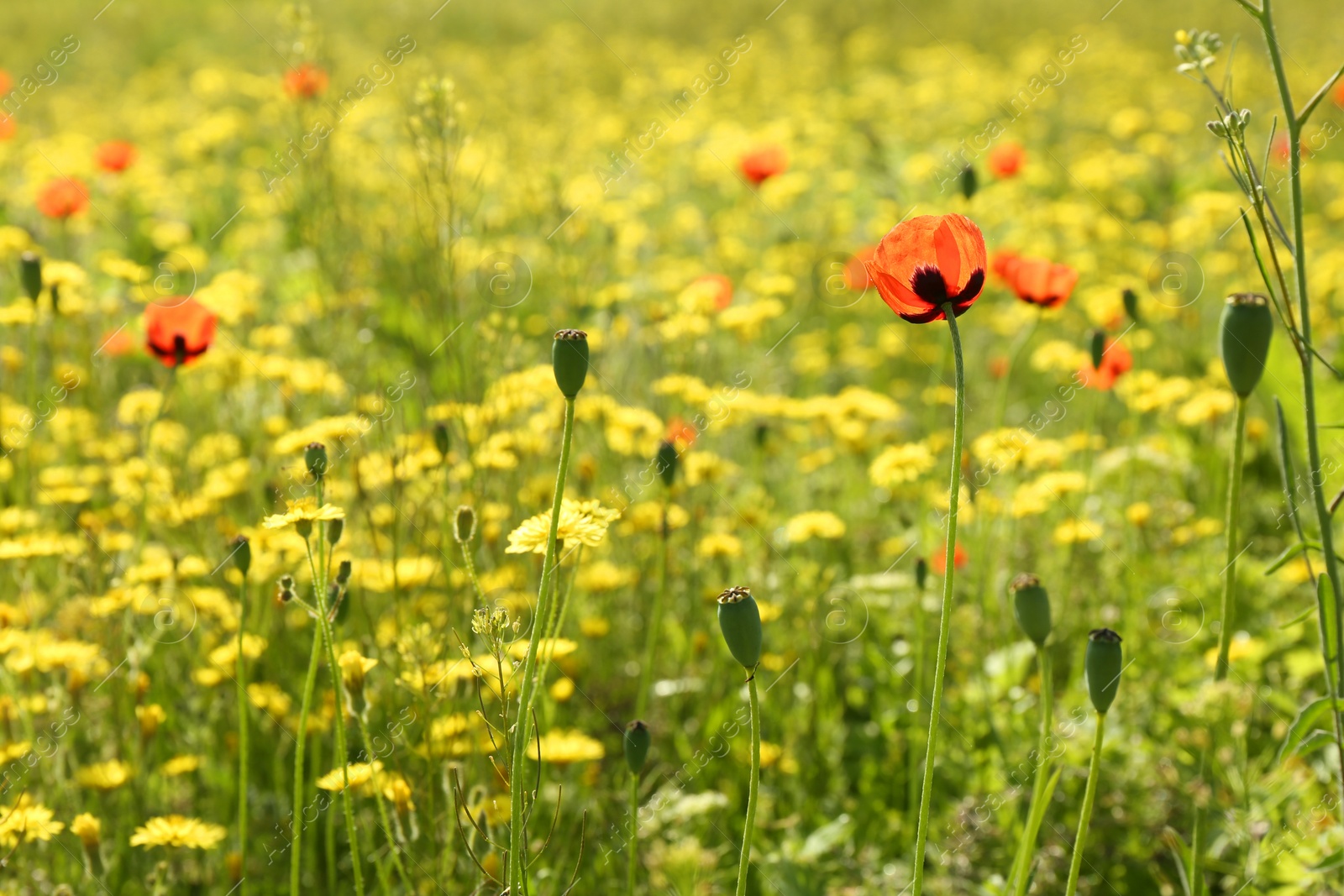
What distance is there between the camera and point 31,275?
2426mm

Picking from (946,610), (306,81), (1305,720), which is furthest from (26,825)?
(306,81)

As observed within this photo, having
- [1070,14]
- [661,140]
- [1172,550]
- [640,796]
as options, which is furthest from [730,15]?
[640,796]

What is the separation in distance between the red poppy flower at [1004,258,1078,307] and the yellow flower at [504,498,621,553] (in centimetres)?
150

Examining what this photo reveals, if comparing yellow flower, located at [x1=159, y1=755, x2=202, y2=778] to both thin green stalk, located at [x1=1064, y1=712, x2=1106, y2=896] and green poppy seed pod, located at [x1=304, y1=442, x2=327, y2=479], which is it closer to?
green poppy seed pod, located at [x1=304, y1=442, x2=327, y2=479]

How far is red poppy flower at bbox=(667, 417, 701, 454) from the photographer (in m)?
2.73

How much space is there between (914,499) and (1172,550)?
849 mm

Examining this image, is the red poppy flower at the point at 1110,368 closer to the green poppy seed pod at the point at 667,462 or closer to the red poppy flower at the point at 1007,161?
the green poppy seed pod at the point at 667,462

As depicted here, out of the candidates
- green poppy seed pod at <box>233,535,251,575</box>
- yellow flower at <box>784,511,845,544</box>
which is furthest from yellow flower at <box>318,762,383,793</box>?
yellow flower at <box>784,511,845,544</box>

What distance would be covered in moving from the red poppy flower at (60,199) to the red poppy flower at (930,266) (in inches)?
116

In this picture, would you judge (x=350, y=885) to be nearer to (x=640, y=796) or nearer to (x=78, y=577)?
(x=640, y=796)

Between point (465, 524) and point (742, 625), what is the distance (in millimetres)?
509

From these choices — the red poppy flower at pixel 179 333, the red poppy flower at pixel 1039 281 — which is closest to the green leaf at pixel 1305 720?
the red poppy flower at pixel 1039 281

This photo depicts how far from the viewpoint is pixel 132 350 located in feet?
13.8

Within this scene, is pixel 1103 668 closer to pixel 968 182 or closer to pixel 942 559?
pixel 942 559
